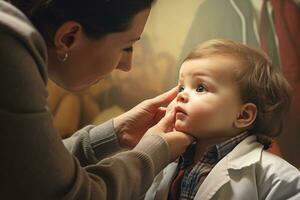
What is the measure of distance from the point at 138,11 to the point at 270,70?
1.45 feet

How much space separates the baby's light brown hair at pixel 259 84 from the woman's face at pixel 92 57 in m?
0.30

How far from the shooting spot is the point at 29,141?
634mm

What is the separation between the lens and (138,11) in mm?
820

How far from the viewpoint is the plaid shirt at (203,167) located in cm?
105

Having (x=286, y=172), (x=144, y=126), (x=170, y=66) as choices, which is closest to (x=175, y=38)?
(x=170, y=66)

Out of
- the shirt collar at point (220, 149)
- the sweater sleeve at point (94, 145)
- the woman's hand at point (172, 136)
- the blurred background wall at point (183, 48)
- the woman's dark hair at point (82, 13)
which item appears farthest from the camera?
the blurred background wall at point (183, 48)

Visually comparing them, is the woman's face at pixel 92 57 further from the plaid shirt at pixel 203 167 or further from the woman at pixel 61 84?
the plaid shirt at pixel 203 167

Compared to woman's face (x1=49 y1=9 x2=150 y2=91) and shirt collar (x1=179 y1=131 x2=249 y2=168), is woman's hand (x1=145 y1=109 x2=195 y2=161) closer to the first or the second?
shirt collar (x1=179 y1=131 x2=249 y2=168)

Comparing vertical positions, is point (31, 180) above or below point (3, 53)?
below

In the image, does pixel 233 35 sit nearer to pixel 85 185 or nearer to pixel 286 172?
pixel 286 172

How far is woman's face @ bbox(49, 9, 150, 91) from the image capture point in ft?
2.67

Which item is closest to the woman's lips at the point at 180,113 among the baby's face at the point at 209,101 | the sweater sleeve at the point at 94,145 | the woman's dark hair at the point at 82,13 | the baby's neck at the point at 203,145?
the baby's face at the point at 209,101

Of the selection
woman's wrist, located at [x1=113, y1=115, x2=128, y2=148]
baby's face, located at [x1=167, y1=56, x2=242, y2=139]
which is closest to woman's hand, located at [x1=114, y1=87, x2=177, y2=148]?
woman's wrist, located at [x1=113, y1=115, x2=128, y2=148]

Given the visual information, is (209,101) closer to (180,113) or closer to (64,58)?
(180,113)
